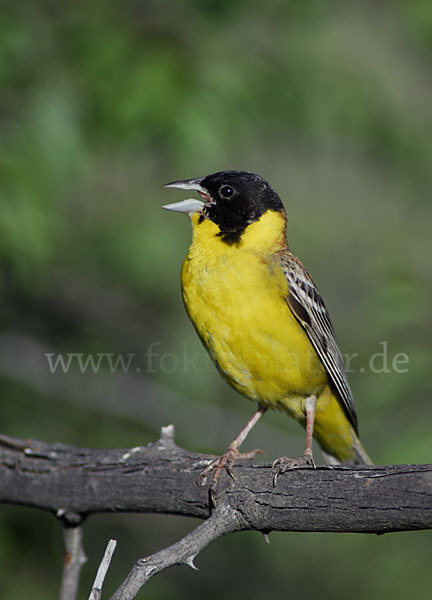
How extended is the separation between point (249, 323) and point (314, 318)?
59 cm

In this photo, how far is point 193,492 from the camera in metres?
4.24

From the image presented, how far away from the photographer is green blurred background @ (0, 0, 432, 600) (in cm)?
561

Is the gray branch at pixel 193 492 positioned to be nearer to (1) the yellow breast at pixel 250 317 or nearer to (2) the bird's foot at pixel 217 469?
(2) the bird's foot at pixel 217 469

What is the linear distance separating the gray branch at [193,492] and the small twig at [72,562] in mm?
11

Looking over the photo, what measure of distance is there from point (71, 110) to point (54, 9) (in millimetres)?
1097

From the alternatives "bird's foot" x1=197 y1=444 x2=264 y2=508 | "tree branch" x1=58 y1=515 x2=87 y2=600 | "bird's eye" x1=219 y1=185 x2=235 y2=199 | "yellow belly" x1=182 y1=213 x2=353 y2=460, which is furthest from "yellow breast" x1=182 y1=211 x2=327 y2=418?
"tree branch" x1=58 y1=515 x2=87 y2=600

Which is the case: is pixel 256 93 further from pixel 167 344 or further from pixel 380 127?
pixel 167 344

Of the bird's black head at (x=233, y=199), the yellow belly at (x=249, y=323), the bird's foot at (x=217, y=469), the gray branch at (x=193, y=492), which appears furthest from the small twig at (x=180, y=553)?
the bird's black head at (x=233, y=199)

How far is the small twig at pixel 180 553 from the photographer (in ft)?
10.0

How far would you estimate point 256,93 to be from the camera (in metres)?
6.13

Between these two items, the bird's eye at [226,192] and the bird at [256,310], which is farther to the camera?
the bird's eye at [226,192]

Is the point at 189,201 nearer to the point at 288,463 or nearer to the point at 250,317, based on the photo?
the point at 250,317

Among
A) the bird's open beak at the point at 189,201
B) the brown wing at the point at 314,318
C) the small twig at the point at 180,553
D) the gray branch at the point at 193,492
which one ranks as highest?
the bird's open beak at the point at 189,201

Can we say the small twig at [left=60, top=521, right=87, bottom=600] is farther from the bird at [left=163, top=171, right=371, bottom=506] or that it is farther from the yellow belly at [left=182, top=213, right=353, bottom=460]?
the yellow belly at [left=182, top=213, right=353, bottom=460]
